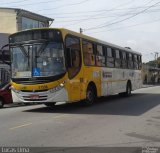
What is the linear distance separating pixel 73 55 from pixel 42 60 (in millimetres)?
1435

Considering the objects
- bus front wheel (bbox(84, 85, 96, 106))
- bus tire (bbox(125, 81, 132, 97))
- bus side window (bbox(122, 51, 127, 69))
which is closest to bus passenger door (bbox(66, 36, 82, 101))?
bus front wheel (bbox(84, 85, 96, 106))

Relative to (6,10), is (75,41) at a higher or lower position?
lower

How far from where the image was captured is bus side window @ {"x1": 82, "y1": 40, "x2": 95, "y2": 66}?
17.8 meters

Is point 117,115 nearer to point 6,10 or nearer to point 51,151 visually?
point 51,151

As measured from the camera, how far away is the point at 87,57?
18.1 meters

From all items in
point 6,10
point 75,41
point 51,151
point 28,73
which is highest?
point 6,10

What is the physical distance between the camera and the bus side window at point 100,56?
19766 millimetres

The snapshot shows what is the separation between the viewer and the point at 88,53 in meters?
18.3

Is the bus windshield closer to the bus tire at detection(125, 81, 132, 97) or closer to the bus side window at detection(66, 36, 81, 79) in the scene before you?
the bus side window at detection(66, 36, 81, 79)

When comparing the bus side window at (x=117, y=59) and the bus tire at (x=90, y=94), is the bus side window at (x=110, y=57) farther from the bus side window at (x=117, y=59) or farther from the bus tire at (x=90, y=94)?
the bus tire at (x=90, y=94)

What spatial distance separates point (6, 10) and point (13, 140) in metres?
39.6

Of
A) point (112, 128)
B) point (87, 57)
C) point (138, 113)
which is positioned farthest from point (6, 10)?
point (112, 128)

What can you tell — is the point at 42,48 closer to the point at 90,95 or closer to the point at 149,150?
the point at 90,95

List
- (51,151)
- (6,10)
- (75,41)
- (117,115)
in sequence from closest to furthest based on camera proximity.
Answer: (51,151) < (117,115) < (75,41) < (6,10)
